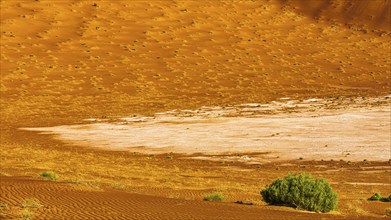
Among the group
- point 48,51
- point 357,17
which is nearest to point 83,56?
point 48,51

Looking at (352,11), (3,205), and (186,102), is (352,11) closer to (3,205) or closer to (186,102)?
(186,102)

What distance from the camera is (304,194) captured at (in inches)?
566

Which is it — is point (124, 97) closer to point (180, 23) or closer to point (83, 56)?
point (83, 56)

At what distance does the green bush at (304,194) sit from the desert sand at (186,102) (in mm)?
325

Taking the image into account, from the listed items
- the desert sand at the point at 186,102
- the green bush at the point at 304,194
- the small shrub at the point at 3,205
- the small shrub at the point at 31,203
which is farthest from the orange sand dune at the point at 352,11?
the small shrub at the point at 3,205

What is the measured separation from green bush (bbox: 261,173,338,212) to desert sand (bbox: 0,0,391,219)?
1.07ft

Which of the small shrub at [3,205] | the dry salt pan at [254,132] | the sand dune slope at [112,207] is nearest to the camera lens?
the sand dune slope at [112,207]

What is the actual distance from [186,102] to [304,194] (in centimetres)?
3324

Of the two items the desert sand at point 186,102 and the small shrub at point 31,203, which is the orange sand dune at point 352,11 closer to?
the desert sand at point 186,102

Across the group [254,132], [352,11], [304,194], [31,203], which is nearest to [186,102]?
[254,132]

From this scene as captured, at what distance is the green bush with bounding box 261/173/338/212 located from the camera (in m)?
14.2

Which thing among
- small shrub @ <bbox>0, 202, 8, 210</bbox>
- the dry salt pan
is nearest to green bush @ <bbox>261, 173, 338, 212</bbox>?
small shrub @ <bbox>0, 202, 8, 210</bbox>

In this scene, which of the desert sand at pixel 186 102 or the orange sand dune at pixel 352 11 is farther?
the orange sand dune at pixel 352 11

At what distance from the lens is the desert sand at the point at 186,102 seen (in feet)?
54.0
